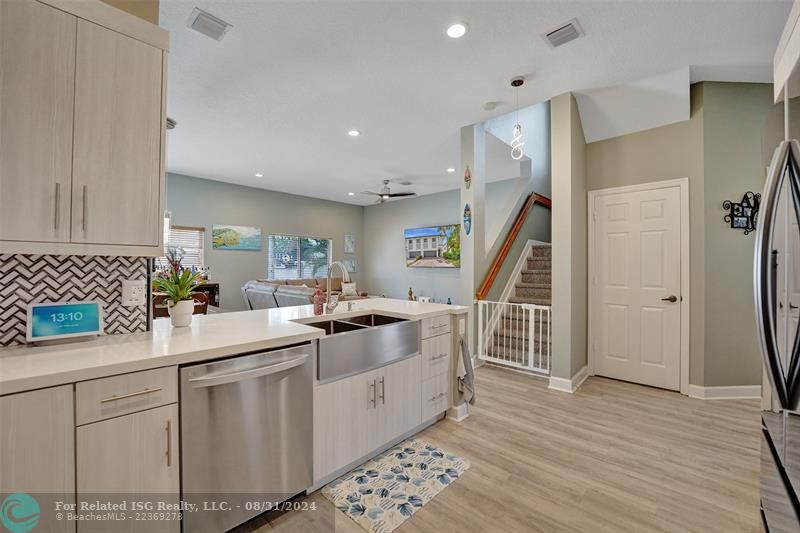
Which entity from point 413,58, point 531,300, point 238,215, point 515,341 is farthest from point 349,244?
point 413,58

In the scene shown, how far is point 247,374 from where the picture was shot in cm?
151

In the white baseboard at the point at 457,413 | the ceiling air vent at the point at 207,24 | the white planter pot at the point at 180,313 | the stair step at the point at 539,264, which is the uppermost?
the ceiling air vent at the point at 207,24

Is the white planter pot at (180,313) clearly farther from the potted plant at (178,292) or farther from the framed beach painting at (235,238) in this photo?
the framed beach painting at (235,238)

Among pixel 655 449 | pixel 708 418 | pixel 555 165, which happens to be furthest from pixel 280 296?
pixel 708 418

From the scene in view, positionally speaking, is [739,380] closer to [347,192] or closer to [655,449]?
[655,449]

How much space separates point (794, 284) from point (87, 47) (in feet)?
8.50

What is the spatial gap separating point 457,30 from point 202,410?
2.84 metres

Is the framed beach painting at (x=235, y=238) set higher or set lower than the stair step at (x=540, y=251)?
higher

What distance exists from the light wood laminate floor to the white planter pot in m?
1.13

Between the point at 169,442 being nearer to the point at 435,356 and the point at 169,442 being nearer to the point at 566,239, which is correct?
the point at 435,356

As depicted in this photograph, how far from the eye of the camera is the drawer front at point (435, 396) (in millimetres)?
2561

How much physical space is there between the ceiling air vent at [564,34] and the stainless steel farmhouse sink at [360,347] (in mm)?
2364

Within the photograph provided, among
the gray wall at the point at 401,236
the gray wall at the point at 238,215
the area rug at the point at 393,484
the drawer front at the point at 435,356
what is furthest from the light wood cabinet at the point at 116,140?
the gray wall at the point at 401,236

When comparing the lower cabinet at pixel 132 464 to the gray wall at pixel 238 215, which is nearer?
the lower cabinet at pixel 132 464
